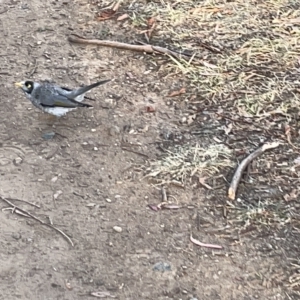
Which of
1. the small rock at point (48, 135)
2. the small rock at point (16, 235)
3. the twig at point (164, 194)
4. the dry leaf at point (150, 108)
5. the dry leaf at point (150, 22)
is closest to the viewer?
the small rock at point (16, 235)

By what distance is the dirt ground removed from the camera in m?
4.18

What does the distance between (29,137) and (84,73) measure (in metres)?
0.96

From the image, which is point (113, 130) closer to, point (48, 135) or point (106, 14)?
point (48, 135)

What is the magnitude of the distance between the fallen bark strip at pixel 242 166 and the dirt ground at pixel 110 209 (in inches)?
2.3

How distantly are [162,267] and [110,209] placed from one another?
→ 618 millimetres

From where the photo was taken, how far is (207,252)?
14.4 feet

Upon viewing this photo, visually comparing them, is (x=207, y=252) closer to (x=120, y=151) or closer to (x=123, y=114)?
(x=120, y=151)

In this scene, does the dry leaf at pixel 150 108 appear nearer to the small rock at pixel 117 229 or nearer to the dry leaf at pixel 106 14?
the small rock at pixel 117 229

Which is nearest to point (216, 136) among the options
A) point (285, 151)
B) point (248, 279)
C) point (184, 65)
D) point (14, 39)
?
point (285, 151)

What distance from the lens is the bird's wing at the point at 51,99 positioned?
5461 mm

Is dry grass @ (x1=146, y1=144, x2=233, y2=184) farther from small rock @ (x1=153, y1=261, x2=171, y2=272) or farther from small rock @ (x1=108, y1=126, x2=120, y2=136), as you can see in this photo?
small rock @ (x1=153, y1=261, x2=171, y2=272)

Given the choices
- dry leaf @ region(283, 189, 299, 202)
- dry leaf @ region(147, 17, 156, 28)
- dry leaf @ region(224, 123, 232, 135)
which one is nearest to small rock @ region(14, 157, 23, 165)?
dry leaf @ region(224, 123, 232, 135)

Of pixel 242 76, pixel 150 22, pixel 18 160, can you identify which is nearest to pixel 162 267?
pixel 18 160

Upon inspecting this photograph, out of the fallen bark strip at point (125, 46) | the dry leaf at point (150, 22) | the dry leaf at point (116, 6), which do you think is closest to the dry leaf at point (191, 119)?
the fallen bark strip at point (125, 46)
